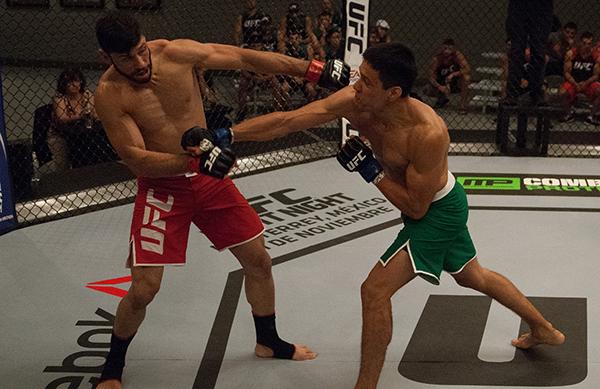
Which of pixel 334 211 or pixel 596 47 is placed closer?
pixel 334 211

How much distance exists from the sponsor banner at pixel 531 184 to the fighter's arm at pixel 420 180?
271 cm

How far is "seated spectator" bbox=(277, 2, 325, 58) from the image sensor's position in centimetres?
759

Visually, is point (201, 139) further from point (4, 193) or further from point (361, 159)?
point (4, 193)

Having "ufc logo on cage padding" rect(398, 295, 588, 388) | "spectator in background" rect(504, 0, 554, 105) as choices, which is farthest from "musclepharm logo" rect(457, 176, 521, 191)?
"ufc logo on cage padding" rect(398, 295, 588, 388)

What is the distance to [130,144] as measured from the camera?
282 cm

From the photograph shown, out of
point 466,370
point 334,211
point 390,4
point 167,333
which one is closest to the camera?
point 466,370

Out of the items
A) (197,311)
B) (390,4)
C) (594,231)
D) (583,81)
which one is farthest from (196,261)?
(390,4)

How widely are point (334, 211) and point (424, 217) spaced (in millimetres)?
2218

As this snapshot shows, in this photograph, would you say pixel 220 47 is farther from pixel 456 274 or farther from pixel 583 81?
pixel 583 81

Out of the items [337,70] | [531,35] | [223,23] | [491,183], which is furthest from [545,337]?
[223,23]

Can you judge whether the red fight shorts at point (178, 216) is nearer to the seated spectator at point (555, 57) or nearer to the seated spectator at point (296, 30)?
the seated spectator at point (296, 30)

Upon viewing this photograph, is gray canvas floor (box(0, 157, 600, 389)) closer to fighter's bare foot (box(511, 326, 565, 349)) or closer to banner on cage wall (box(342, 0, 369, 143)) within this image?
fighter's bare foot (box(511, 326, 565, 349))

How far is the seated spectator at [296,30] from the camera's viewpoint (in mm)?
7595

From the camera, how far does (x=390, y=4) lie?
9.59m
